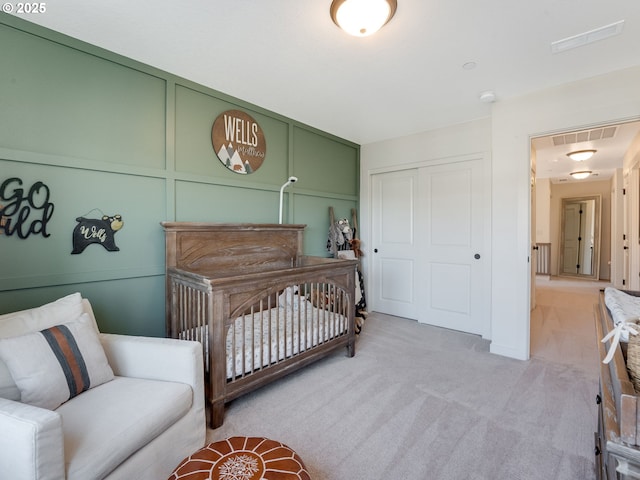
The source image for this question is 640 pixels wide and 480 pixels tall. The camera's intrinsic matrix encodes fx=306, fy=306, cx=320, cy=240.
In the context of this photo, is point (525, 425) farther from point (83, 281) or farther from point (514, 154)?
point (83, 281)

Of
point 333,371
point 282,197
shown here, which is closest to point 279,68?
point 282,197

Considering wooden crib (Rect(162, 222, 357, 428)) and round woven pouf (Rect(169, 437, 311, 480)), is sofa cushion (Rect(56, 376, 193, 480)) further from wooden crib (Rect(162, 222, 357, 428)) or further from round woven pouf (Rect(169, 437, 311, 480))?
wooden crib (Rect(162, 222, 357, 428))

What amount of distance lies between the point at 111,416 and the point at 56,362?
1.19 feet

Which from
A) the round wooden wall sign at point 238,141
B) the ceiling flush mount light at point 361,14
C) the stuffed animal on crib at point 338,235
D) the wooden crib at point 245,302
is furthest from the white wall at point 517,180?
the round wooden wall sign at point 238,141

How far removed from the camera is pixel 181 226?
240 centimetres

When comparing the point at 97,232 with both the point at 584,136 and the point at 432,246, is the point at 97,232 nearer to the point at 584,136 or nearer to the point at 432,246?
the point at 432,246

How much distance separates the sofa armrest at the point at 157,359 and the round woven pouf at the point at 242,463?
52cm

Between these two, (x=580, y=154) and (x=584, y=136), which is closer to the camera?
(x=584, y=136)

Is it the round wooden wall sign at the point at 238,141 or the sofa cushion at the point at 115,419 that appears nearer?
the sofa cushion at the point at 115,419

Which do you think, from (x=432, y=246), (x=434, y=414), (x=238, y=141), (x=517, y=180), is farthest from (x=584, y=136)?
(x=238, y=141)

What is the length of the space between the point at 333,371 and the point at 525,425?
1336 millimetres

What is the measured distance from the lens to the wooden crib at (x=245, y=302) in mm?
1878

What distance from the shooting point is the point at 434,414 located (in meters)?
1.97

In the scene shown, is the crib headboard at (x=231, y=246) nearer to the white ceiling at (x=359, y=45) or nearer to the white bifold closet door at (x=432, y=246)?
the white ceiling at (x=359, y=45)
